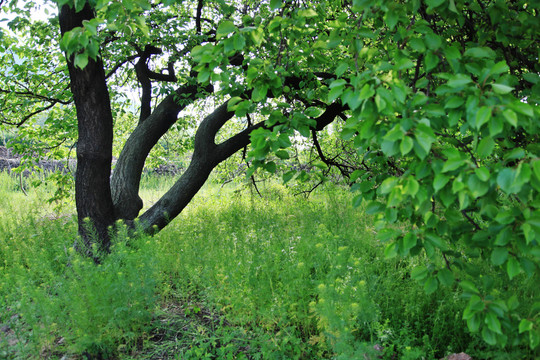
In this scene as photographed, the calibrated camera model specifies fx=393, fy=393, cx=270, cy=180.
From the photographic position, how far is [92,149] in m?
4.53

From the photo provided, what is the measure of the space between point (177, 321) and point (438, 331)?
2.06 meters

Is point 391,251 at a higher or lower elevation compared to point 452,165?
lower

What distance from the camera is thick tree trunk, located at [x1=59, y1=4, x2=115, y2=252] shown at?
4.35 m

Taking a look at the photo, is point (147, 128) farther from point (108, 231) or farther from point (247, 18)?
point (247, 18)

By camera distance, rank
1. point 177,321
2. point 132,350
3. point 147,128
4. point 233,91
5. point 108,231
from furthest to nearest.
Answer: point 147,128 < point 108,231 < point 177,321 < point 132,350 < point 233,91

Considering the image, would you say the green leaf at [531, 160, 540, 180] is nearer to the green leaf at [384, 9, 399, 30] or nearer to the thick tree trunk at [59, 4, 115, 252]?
the green leaf at [384, 9, 399, 30]

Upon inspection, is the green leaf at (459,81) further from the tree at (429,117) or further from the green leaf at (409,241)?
the green leaf at (409,241)

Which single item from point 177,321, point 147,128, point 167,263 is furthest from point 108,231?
point 177,321

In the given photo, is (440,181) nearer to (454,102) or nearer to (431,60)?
(454,102)

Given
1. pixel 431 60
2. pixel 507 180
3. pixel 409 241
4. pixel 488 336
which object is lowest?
pixel 488 336

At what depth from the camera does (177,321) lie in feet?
11.0

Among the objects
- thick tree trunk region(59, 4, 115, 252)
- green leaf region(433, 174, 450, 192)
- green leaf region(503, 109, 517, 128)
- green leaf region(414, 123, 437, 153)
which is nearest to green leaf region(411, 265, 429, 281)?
green leaf region(433, 174, 450, 192)

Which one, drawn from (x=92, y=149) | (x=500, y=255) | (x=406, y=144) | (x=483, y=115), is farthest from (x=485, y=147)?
(x=92, y=149)

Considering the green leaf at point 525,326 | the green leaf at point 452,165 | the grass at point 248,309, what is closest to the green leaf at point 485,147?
the green leaf at point 452,165
